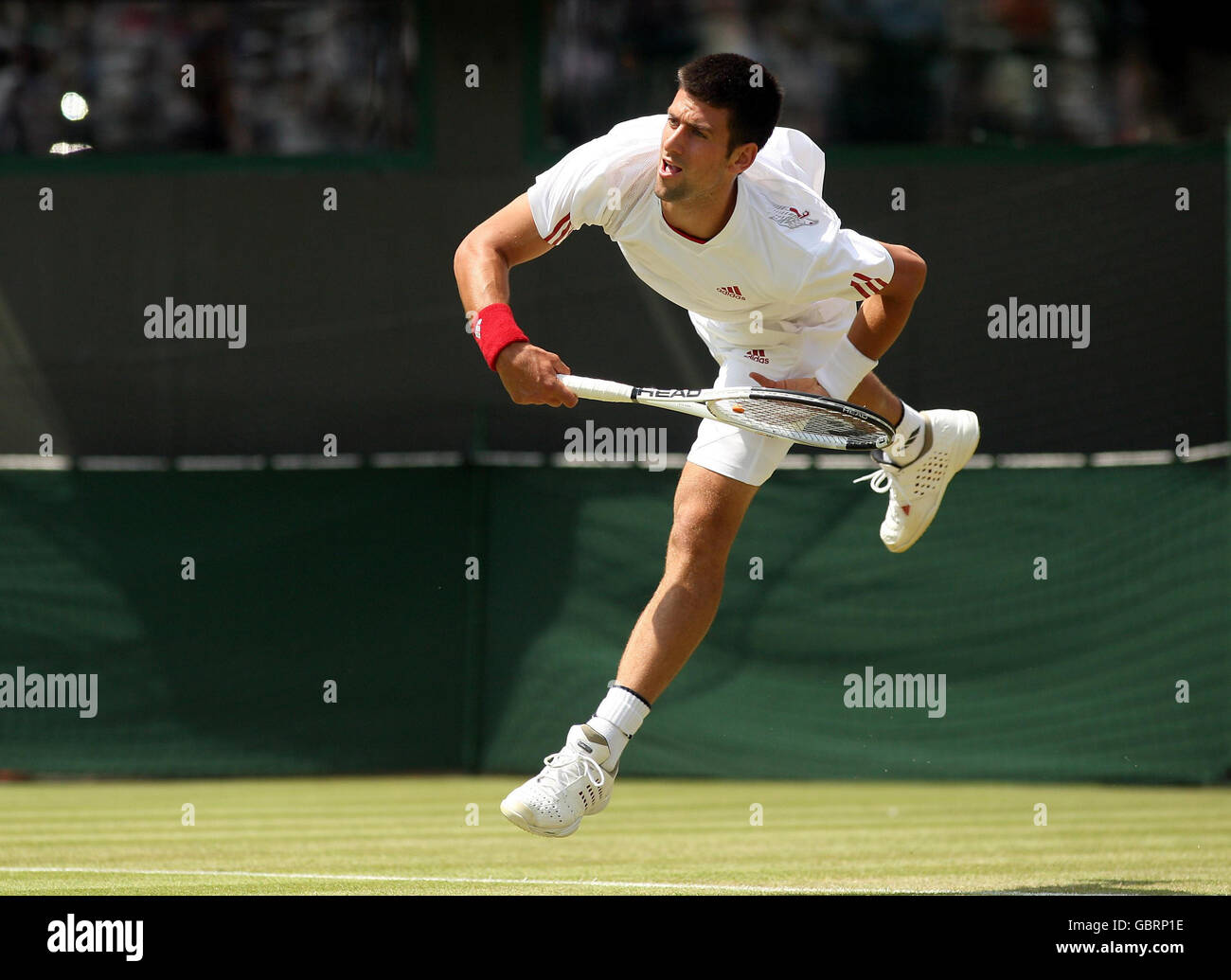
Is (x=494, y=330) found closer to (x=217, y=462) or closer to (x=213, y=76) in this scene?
(x=217, y=462)

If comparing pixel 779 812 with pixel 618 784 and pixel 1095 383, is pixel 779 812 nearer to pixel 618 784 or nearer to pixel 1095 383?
pixel 618 784

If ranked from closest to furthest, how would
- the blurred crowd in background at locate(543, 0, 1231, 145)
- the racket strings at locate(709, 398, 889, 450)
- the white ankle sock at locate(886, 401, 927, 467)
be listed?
the racket strings at locate(709, 398, 889, 450)
the white ankle sock at locate(886, 401, 927, 467)
the blurred crowd in background at locate(543, 0, 1231, 145)

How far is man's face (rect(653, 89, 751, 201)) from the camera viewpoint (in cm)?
528

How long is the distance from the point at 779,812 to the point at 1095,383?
460 centimetres

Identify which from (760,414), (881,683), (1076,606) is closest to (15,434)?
(881,683)

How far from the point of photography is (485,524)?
10.7 m

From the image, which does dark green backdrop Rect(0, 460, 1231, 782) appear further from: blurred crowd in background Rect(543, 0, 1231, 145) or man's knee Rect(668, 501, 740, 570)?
man's knee Rect(668, 501, 740, 570)

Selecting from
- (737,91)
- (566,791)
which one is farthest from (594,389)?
(566,791)

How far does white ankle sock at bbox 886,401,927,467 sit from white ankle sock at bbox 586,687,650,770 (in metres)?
1.96

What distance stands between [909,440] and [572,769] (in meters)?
2.35

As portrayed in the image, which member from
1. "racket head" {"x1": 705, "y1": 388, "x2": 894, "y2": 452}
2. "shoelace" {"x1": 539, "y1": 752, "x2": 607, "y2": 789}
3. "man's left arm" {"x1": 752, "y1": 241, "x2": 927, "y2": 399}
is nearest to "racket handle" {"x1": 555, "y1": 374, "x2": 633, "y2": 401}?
"racket head" {"x1": 705, "y1": 388, "x2": 894, "y2": 452}

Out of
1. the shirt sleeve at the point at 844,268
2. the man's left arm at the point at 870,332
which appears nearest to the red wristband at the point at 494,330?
the shirt sleeve at the point at 844,268

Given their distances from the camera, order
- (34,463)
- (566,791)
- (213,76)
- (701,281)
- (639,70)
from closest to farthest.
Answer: (566,791), (701,281), (34,463), (639,70), (213,76)

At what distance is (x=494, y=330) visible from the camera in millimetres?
5059
